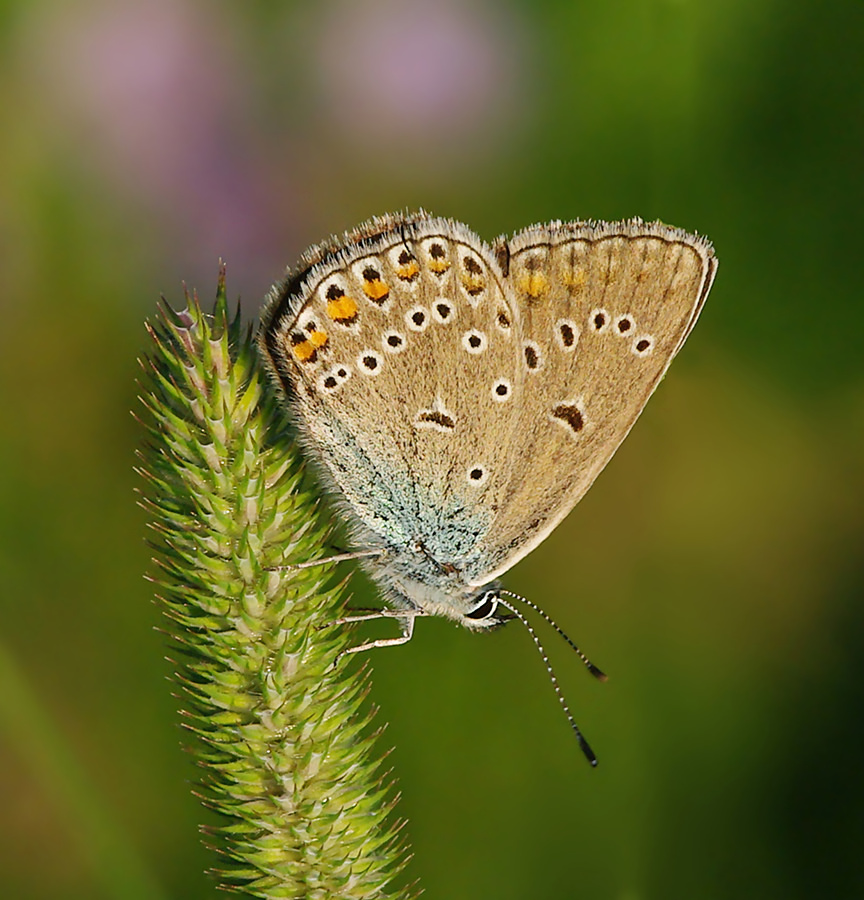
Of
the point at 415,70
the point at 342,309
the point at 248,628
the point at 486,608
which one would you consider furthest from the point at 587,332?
the point at 415,70

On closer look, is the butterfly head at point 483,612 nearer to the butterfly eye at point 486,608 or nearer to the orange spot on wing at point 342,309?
the butterfly eye at point 486,608

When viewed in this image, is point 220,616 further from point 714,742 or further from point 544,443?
point 714,742

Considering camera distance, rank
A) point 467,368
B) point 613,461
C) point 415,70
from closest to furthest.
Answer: point 467,368
point 415,70
point 613,461

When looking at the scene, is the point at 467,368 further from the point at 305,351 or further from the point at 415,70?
the point at 415,70

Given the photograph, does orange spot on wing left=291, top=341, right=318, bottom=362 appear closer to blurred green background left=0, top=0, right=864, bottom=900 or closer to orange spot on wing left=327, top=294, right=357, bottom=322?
orange spot on wing left=327, top=294, right=357, bottom=322

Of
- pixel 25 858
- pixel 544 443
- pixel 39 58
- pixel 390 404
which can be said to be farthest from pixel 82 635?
pixel 39 58

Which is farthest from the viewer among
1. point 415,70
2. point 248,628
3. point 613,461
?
point 613,461

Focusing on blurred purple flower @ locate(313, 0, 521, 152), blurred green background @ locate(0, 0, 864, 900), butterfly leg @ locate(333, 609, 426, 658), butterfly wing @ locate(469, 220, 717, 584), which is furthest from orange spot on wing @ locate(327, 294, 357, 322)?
blurred purple flower @ locate(313, 0, 521, 152)
